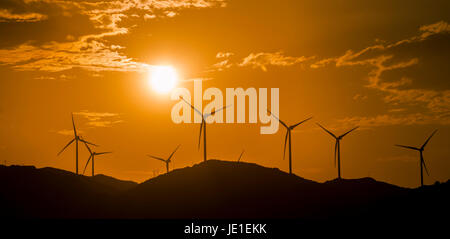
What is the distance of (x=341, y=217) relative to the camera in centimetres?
13938

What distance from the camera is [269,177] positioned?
18238cm

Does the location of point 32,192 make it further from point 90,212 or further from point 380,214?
point 380,214
